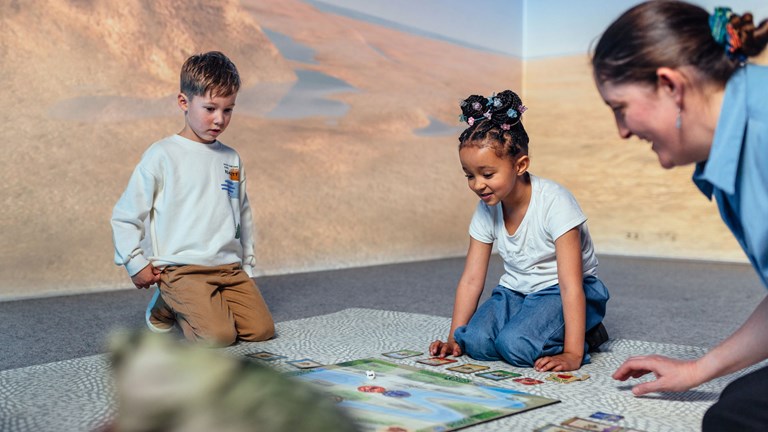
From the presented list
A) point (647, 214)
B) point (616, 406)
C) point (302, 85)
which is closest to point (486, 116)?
point (616, 406)

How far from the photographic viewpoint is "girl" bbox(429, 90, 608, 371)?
70.7 inches

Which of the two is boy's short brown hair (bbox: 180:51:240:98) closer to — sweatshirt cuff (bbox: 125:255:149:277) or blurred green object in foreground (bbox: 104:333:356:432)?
sweatshirt cuff (bbox: 125:255:149:277)

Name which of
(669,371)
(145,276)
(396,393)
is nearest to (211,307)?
(145,276)

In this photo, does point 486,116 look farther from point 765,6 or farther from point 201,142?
point 765,6

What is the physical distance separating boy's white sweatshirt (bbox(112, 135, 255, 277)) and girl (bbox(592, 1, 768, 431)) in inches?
59.1

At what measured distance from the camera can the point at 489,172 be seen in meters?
1.83

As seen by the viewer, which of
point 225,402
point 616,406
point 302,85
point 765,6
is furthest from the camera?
point 765,6

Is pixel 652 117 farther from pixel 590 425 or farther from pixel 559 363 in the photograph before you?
pixel 559 363

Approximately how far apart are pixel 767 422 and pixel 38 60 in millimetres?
3008

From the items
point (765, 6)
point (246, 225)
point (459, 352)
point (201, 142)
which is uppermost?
point (765, 6)

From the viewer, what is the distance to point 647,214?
5020mm

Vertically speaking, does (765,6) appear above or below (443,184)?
above

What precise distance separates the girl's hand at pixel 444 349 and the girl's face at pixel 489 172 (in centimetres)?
40

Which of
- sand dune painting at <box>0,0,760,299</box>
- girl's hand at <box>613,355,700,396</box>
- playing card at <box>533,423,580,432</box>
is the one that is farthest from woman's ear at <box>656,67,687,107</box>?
sand dune painting at <box>0,0,760,299</box>
